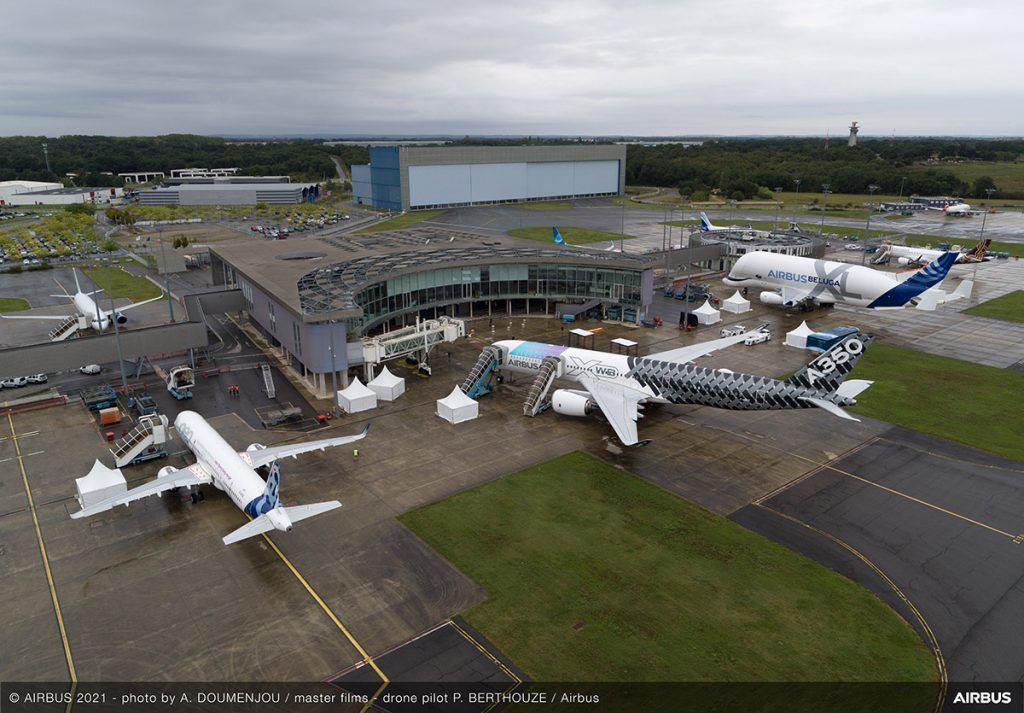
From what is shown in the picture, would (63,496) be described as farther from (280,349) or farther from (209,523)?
(280,349)

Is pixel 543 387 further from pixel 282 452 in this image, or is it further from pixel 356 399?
pixel 282 452

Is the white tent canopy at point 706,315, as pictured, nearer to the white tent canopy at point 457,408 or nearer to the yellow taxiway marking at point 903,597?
the white tent canopy at point 457,408

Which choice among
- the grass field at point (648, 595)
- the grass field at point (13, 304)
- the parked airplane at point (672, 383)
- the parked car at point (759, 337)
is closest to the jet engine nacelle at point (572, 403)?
the parked airplane at point (672, 383)

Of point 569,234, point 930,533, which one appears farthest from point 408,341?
point 569,234

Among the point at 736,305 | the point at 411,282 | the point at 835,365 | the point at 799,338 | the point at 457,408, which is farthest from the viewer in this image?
the point at 736,305

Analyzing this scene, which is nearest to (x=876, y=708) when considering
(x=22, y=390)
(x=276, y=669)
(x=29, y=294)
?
(x=276, y=669)
